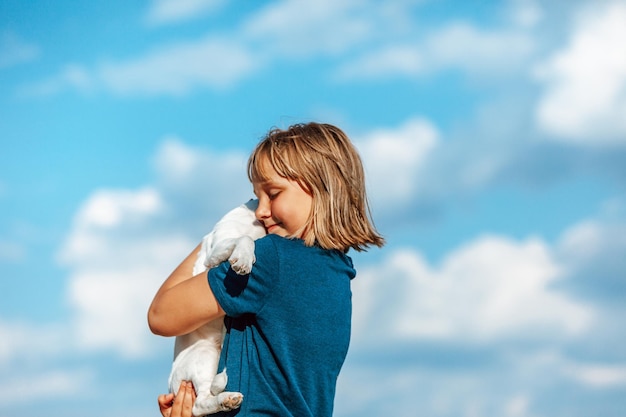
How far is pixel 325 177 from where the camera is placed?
10.9 feet

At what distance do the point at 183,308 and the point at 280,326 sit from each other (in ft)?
1.31

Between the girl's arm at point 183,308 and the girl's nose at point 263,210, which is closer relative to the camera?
the girl's arm at point 183,308

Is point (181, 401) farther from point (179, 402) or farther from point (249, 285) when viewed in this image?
point (249, 285)

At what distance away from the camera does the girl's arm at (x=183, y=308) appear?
3.26m

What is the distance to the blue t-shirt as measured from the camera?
322 centimetres

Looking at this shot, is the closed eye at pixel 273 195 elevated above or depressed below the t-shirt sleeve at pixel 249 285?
above

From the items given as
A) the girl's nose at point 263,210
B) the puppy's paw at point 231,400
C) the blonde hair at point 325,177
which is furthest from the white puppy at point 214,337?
the blonde hair at point 325,177

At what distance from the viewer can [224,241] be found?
3365mm

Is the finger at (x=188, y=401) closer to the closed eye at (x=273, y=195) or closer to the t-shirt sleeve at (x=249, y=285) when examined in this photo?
the t-shirt sleeve at (x=249, y=285)

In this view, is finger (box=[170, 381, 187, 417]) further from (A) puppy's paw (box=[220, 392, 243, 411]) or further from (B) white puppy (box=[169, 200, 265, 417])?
(A) puppy's paw (box=[220, 392, 243, 411])

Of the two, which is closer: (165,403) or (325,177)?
(325,177)

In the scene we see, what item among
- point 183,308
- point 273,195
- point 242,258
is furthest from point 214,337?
point 273,195

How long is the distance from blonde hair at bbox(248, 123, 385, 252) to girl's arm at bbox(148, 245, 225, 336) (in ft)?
1.47

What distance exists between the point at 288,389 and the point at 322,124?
1.14 m
